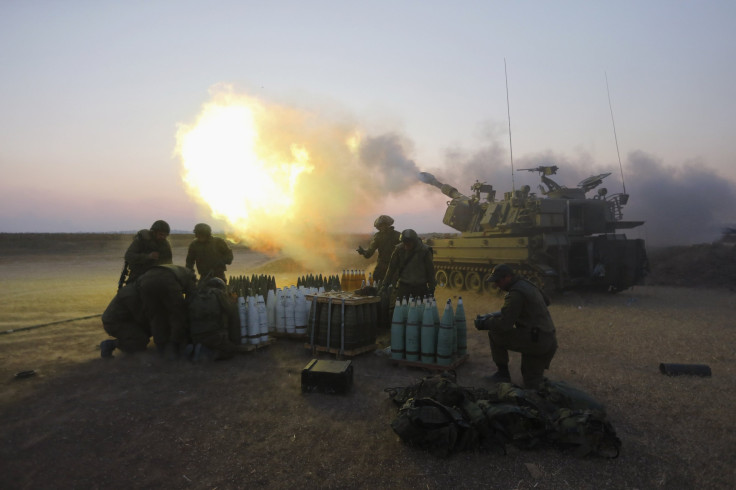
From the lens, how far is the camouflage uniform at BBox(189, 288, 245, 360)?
24.4ft

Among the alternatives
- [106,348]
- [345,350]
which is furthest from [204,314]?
[345,350]

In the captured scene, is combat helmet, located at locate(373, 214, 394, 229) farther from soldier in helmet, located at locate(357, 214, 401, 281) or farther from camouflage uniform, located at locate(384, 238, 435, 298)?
camouflage uniform, located at locate(384, 238, 435, 298)

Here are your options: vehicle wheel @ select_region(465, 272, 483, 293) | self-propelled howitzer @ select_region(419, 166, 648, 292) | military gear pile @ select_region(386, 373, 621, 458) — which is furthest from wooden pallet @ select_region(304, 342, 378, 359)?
vehicle wheel @ select_region(465, 272, 483, 293)

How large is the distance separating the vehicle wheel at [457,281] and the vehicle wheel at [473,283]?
0.70 feet

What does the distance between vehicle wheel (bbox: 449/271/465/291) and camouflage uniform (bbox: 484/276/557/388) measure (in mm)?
11769

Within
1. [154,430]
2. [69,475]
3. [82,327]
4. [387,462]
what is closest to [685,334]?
[387,462]

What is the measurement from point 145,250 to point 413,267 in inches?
204

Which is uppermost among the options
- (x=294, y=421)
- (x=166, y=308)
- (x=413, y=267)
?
(x=413, y=267)

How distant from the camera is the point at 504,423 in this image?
14.4ft

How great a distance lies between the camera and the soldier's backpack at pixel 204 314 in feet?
24.3

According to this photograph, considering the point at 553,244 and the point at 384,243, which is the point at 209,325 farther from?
the point at 553,244

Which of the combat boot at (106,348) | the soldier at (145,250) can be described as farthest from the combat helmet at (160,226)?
the combat boot at (106,348)

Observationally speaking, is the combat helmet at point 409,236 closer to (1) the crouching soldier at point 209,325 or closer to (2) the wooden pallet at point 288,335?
(2) the wooden pallet at point 288,335

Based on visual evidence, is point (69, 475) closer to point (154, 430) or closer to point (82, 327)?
point (154, 430)
